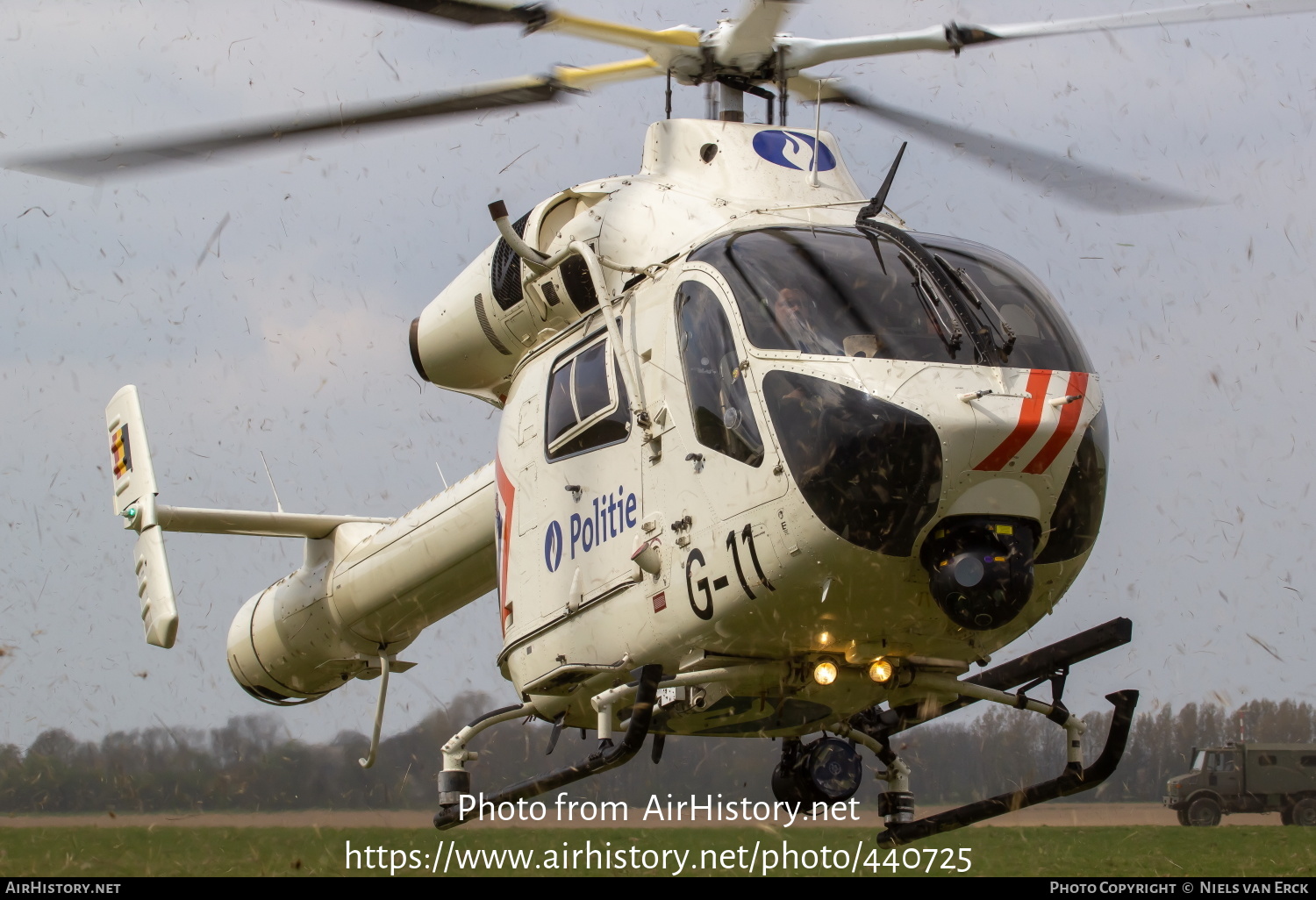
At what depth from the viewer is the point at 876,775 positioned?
29.3 feet

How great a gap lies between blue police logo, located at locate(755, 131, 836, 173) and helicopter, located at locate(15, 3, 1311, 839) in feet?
0.04

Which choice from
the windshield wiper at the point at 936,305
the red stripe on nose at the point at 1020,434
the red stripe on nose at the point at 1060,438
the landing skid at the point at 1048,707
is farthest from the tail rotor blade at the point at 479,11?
the landing skid at the point at 1048,707

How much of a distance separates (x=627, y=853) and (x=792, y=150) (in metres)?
13.9

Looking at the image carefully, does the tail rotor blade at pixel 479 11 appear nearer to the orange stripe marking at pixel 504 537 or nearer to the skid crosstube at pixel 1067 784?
the orange stripe marking at pixel 504 537

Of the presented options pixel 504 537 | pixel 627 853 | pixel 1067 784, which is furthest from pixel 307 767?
pixel 1067 784

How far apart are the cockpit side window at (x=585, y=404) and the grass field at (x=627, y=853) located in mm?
7973

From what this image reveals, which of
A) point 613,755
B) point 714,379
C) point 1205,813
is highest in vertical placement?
point 714,379

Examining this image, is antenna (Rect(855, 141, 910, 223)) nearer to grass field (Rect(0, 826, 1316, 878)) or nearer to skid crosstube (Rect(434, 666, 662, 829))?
skid crosstube (Rect(434, 666, 662, 829))

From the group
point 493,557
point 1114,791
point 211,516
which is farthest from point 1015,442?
point 1114,791

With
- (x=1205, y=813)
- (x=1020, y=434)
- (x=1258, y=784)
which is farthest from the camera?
(x=1205, y=813)

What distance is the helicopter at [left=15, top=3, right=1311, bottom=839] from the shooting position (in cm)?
684

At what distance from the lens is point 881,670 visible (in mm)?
7719

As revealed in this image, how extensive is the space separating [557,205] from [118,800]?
12.7 metres

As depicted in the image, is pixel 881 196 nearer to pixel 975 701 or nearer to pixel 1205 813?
pixel 975 701
